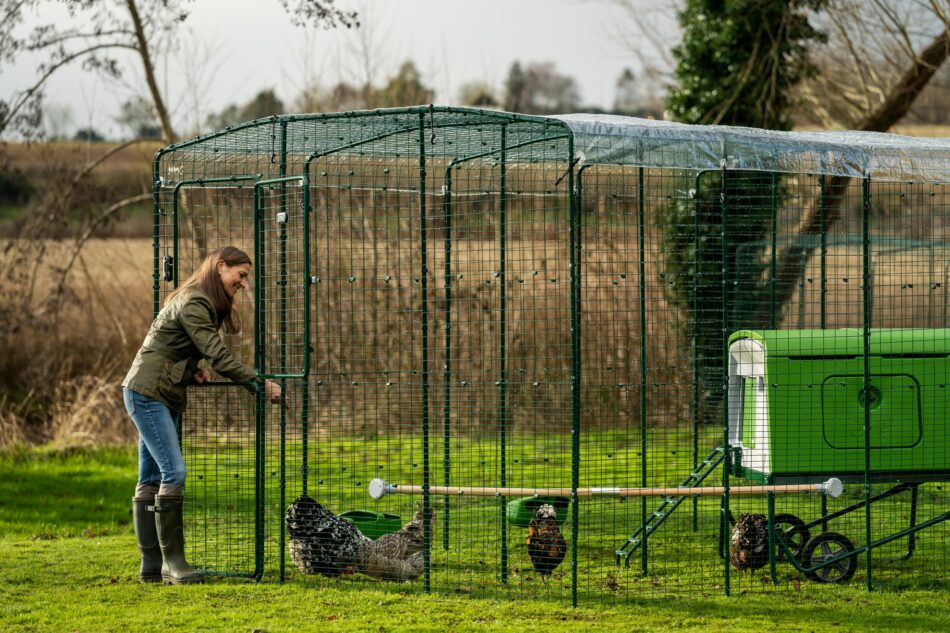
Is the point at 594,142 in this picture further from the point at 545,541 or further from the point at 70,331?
the point at 70,331

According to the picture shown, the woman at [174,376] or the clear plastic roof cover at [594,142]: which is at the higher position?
the clear plastic roof cover at [594,142]

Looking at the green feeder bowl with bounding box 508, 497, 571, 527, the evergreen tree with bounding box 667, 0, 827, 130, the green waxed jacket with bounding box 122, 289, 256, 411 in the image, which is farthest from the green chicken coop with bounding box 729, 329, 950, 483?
the evergreen tree with bounding box 667, 0, 827, 130

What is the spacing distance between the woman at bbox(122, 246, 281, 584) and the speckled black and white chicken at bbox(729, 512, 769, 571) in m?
2.97

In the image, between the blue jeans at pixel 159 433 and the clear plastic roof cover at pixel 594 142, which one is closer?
the clear plastic roof cover at pixel 594 142

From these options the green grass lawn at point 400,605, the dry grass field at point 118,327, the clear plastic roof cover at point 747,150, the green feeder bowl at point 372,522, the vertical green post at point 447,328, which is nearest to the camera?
the green grass lawn at point 400,605

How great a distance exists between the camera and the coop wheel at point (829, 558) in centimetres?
695

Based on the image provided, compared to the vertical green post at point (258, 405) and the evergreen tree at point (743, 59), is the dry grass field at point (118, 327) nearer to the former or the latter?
the evergreen tree at point (743, 59)

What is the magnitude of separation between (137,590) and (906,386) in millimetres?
4748

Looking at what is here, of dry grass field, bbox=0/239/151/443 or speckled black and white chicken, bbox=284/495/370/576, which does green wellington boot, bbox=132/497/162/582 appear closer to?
speckled black and white chicken, bbox=284/495/370/576

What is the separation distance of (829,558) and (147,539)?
4.16 metres

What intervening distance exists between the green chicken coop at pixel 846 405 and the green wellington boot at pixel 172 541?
339cm

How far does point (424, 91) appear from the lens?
1653 centimetres

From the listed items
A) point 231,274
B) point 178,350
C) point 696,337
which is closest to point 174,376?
point 178,350

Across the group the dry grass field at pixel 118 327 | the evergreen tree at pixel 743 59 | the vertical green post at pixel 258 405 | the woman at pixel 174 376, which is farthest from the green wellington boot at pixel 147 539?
the evergreen tree at pixel 743 59
